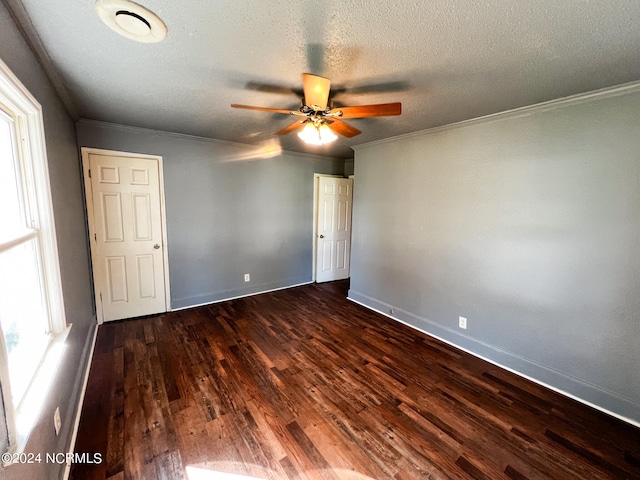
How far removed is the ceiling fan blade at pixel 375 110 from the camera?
5.47 ft

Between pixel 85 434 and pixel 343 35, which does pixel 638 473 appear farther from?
pixel 85 434

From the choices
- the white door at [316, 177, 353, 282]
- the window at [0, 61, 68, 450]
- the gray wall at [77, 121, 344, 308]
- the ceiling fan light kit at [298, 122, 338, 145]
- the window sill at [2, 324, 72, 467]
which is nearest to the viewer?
the window sill at [2, 324, 72, 467]

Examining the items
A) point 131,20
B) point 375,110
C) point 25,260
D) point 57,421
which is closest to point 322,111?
point 375,110

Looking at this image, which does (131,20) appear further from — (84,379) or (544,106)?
(544,106)

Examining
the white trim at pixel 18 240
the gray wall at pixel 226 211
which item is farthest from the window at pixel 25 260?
the gray wall at pixel 226 211

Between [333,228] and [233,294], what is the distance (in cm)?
209

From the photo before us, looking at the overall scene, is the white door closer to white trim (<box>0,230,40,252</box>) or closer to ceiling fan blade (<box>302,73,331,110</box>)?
ceiling fan blade (<box>302,73,331,110</box>)

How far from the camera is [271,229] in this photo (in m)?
4.31

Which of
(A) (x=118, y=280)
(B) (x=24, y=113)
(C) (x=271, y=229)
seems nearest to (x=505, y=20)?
(B) (x=24, y=113)

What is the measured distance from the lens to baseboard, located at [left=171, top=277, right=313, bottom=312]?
3.62 metres

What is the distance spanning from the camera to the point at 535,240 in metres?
2.24

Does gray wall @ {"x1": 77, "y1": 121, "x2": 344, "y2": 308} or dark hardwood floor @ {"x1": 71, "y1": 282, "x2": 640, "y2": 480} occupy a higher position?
gray wall @ {"x1": 77, "y1": 121, "x2": 344, "y2": 308}

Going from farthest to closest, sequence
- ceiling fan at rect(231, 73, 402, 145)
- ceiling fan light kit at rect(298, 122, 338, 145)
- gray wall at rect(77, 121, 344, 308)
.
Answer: gray wall at rect(77, 121, 344, 308)
ceiling fan light kit at rect(298, 122, 338, 145)
ceiling fan at rect(231, 73, 402, 145)

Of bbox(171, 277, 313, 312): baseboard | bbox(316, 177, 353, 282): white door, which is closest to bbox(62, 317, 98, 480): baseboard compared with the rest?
bbox(171, 277, 313, 312): baseboard
